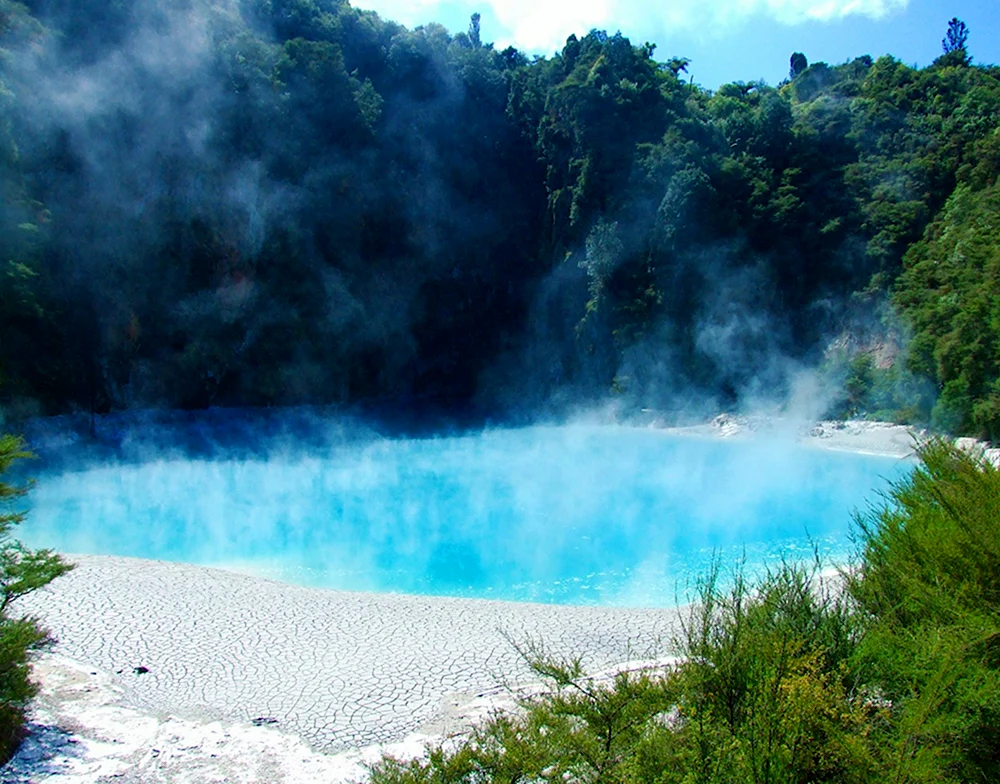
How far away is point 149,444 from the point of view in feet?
84.3

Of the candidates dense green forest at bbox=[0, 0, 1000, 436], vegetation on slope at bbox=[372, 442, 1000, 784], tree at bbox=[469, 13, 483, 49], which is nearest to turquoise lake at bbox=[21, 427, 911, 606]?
vegetation on slope at bbox=[372, 442, 1000, 784]

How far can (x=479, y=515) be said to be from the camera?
627 inches

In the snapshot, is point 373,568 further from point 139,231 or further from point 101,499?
point 139,231

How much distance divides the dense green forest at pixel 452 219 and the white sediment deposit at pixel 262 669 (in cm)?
1902

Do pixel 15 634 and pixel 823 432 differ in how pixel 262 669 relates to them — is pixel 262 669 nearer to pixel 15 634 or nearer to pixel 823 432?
pixel 15 634

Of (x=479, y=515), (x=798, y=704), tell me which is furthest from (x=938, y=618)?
(x=479, y=515)

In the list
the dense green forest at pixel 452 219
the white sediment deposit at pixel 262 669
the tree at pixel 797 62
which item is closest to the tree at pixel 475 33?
the dense green forest at pixel 452 219

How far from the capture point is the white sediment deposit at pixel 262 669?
5559 mm

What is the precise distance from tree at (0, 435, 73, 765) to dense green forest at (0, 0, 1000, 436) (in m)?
22.0

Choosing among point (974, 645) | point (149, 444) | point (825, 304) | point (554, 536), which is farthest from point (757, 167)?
point (974, 645)

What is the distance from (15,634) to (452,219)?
36.7 meters

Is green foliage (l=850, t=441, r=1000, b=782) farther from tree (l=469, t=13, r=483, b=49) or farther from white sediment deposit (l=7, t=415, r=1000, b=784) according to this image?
tree (l=469, t=13, r=483, b=49)

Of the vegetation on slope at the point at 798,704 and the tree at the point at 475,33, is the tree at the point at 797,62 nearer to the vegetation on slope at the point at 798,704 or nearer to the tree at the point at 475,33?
the tree at the point at 475,33

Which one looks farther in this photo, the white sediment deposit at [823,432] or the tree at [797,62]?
the tree at [797,62]
